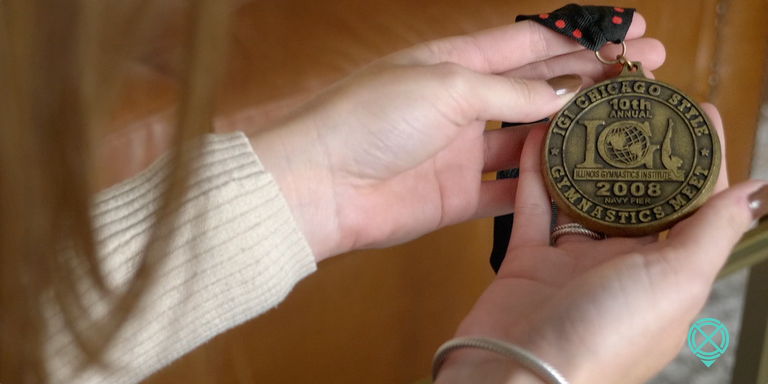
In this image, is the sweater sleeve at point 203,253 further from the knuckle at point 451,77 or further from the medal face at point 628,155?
the medal face at point 628,155

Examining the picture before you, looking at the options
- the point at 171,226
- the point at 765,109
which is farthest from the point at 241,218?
the point at 765,109

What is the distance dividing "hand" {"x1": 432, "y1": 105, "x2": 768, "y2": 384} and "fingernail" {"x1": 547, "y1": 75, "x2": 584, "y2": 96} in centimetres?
20

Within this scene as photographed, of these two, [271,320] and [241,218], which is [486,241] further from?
[241,218]

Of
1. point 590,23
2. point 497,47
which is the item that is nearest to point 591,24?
point 590,23

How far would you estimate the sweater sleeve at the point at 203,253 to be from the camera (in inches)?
22.3

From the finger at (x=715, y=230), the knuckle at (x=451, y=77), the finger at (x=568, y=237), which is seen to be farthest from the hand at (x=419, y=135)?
the finger at (x=715, y=230)

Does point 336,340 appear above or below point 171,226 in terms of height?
below

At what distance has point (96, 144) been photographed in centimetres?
34

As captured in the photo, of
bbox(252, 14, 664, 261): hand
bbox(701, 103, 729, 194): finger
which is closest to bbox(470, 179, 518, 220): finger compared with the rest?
bbox(252, 14, 664, 261): hand

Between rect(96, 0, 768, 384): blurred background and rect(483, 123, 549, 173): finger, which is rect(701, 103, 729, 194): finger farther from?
rect(96, 0, 768, 384): blurred background

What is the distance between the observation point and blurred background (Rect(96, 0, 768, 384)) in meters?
0.75

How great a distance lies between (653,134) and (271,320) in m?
0.56

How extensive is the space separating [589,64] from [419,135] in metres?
0.25

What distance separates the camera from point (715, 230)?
20.2 inches
